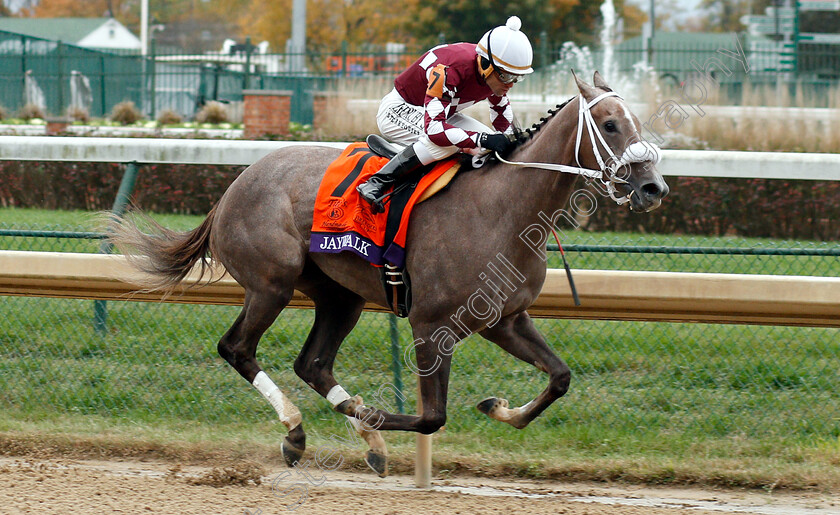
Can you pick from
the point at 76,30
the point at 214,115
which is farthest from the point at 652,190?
the point at 76,30

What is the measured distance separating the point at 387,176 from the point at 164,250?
1.49m

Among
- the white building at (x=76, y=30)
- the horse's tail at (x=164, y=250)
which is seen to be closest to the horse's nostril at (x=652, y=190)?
the horse's tail at (x=164, y=250)

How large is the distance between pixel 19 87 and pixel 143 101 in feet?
10.1

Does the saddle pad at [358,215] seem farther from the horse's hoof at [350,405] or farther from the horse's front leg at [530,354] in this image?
the horse's hoof at [350,405]

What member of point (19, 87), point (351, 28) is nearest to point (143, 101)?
point (19, 87)

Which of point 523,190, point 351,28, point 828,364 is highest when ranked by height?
point 351,28

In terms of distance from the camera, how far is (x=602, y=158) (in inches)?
156

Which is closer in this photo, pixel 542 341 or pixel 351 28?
pixel 542 341

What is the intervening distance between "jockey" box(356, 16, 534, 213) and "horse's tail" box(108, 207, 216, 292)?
116 centimetres

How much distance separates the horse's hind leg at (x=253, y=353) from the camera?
4805mm

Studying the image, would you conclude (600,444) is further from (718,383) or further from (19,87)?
(19,87)

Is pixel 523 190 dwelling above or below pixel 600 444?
above

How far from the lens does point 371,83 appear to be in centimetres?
1689

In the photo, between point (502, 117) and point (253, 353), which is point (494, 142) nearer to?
point (502, 117)
